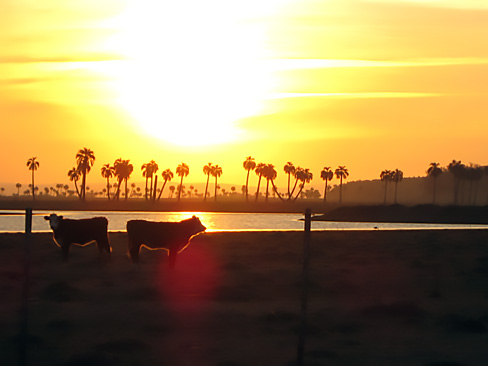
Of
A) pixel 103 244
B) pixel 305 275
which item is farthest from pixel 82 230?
pixel 305 275

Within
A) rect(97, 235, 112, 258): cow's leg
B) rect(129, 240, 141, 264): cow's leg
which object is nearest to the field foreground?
rect(129, 240, 141, 264): cow's leg

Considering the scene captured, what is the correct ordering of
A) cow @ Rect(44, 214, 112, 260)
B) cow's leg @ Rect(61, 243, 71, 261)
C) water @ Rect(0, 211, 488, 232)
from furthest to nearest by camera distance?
water @ Rect(0, 211, 488, 232) < cow's leg @ Rect(61, 243, 71, 261) < cow @ Rect(44, 214, 112, 260)

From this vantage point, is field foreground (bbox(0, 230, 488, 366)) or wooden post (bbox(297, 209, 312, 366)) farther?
field foreground (bbox(0, 230, 488, 366))

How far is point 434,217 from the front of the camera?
410 ft

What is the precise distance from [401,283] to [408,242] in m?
17.8

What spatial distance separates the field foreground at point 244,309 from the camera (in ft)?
49.8

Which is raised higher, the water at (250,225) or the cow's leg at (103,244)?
the cow's leg at (103,244)

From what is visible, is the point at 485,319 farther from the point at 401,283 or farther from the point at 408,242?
the point at 408,242

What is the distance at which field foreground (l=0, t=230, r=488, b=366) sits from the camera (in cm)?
1518

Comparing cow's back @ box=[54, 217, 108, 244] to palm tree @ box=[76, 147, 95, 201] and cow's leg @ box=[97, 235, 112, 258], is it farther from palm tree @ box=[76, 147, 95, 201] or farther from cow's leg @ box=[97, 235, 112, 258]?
palm tree @ box=[76, 147, 95, 201]

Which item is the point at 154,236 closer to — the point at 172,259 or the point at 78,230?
the point at 172,259

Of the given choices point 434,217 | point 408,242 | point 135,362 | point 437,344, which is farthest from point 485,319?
point 434,217

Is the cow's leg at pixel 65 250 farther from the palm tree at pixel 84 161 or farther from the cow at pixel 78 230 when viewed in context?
the palm tree at pixel 84 161

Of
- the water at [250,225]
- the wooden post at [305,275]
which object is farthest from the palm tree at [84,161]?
the wooden post at [305,275]
